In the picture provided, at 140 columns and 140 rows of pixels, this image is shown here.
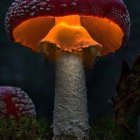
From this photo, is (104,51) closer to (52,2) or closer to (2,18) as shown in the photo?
(52,2)

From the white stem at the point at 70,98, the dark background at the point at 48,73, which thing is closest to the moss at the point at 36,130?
the white stem at the point at 70,98

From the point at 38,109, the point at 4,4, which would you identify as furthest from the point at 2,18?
the point at 38,109

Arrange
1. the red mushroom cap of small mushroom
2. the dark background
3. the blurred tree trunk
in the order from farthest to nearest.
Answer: the dark background
the red mushroom cap of small mushroom
the blurred tree trunk

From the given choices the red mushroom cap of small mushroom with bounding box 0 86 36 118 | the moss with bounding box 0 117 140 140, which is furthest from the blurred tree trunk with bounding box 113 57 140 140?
the red mushroom cap of small mushroom with bounding box 0 86 36 118

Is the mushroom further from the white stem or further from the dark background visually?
the dark background

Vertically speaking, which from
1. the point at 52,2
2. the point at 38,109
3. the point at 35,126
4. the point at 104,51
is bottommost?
the point at 38,109

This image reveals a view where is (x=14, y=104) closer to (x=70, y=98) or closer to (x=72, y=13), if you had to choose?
(x=70, y=98)
